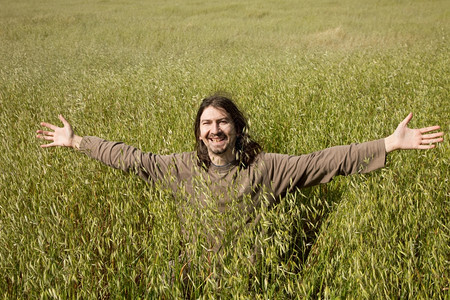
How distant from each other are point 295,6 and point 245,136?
2203cm

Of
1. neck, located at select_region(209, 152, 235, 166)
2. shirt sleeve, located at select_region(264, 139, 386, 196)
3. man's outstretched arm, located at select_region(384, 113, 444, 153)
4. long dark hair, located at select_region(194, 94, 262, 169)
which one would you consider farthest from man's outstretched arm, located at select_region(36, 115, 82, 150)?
man's outstretched arm, located at select_region(384, 113, 444, 153)

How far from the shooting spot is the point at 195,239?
1625mm

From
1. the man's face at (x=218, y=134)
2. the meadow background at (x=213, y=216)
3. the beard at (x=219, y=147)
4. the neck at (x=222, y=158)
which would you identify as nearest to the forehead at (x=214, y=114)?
the man's face at (x=218, y=134)

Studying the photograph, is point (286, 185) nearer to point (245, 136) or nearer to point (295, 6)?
point (245, 136)

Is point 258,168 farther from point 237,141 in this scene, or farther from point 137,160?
point 137,160

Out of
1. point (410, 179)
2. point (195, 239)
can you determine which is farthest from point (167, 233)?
point (410, 179)

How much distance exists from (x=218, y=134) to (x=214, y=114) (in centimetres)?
14

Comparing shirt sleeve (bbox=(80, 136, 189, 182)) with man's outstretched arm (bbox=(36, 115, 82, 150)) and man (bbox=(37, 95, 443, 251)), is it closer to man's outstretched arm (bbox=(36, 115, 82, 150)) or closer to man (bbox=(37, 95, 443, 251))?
man (bbox=(37, 95, 443, 251))

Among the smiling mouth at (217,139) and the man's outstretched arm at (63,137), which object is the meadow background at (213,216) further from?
the smiling mouth at (217,139)

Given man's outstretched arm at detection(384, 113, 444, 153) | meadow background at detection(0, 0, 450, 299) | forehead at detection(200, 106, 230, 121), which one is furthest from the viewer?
forehead at detection(200, 106, 230, 121)

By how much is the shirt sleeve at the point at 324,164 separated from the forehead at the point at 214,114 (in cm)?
38

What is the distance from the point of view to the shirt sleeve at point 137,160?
2.28 meters

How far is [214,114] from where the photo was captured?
2.35 meters

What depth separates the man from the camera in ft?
6.78
